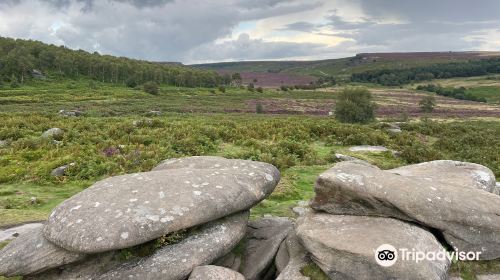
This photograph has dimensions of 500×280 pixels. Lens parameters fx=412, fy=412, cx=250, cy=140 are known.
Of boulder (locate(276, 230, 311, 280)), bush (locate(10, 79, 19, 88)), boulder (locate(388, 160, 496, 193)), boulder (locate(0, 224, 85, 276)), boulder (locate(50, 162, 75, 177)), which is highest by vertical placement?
bush (locate(10, 79, 19, 88))

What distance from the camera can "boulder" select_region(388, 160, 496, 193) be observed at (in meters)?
13.7

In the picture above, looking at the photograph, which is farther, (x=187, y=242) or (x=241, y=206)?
(x=241, y=206)

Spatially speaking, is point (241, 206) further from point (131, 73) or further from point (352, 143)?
point (131, 73)

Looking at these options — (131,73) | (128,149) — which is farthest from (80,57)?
(128,149)

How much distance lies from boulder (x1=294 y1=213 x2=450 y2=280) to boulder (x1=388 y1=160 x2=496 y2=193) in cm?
269

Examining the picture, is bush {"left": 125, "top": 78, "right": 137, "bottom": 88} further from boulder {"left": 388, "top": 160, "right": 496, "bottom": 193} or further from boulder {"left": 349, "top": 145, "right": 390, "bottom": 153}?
boulder {"left": 388, "top": 160, "right": 496, "bottom": 193}

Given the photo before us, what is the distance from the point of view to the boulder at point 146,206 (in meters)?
10.3

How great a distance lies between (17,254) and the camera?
10969 millimetres

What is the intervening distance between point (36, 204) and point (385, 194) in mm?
14292

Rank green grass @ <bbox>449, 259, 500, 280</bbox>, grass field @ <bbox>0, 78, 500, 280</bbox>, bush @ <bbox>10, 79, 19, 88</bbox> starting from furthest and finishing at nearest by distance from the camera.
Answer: bush @ <bbox>10, 79, 19, 88</bbox> → grass field @ <bbox>0, 78, 500, 280</bbox> → green grass @ <bbox>449, 259, 500, 280</bbox>

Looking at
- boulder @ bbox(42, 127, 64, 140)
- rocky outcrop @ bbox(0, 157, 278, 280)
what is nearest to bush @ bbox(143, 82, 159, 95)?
boulder @ bbox(42, 127, 64, 140)

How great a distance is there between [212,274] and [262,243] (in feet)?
10.2

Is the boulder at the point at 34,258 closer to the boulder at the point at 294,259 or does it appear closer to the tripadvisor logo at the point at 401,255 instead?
the boulder at the point at 294,259

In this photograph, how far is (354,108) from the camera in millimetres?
72438
